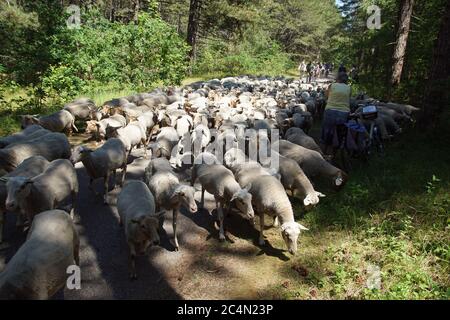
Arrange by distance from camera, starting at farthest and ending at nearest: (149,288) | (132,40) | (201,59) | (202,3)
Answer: (201,59), (202,3), (132,40), (149,288)

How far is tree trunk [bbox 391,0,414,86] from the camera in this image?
1566 centimetres

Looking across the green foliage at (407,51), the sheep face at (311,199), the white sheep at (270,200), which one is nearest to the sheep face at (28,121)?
the white sheep at (270,200)

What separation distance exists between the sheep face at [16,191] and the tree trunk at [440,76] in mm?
10599

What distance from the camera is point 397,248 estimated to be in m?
5.87

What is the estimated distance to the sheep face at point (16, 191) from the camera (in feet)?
17.9

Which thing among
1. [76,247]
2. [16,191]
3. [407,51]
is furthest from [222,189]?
[407,51]

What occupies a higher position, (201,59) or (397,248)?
(201,59)

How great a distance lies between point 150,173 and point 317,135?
8.86 meters

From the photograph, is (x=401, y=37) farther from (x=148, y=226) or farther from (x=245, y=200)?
(x=148, y=226)

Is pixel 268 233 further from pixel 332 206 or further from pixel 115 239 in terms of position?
pixel 115 239

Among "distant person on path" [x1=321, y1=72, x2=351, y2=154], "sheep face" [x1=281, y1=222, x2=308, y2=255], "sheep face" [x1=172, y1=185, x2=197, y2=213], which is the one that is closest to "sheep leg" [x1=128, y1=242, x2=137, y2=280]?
"sheep face" [x1=172, y1=185, x2=197, y2=213]

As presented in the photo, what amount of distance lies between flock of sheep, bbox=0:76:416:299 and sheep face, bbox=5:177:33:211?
2 cm
